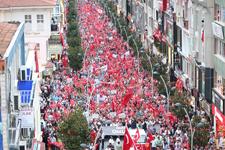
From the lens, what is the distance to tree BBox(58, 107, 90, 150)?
55594mm

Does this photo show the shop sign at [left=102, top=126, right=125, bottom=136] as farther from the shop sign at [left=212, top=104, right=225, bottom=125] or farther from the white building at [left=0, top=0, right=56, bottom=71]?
the white building at [left=0, top=0, right=56, bottom=71]

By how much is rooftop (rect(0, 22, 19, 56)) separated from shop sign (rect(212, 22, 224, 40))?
2120cm

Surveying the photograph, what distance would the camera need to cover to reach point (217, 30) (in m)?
71.8

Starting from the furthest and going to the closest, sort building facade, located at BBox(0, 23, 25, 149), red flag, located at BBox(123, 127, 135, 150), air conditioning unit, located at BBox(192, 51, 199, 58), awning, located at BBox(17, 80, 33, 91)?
air conditioning unit, located at BBox(192, 51, 199, 58)
red flag, located at BBox(123, 127, 135, 150)
awning, located at BBox(17, 80, 33, 91)
building facade, located at BBox(0, 23, 25, 149)

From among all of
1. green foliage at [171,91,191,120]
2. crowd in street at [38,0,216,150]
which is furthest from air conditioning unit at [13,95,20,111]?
green foliage at [171,91,191,120]

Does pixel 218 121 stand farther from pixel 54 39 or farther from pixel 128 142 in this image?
pixel 54 39

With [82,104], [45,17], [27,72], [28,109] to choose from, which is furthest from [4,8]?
[28,109]

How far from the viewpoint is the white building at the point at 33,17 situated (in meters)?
98.9

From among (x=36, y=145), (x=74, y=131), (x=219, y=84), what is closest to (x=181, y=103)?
(x=219, y=84)

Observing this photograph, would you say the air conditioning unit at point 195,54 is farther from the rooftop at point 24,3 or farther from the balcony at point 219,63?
the rooftop at point 24,3

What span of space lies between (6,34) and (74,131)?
32.5ft

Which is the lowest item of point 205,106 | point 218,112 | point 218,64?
point 205,106

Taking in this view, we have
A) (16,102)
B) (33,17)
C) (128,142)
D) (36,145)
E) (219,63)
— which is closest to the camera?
(16,102)

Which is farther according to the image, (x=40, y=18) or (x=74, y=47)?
(x=74, y=47)
